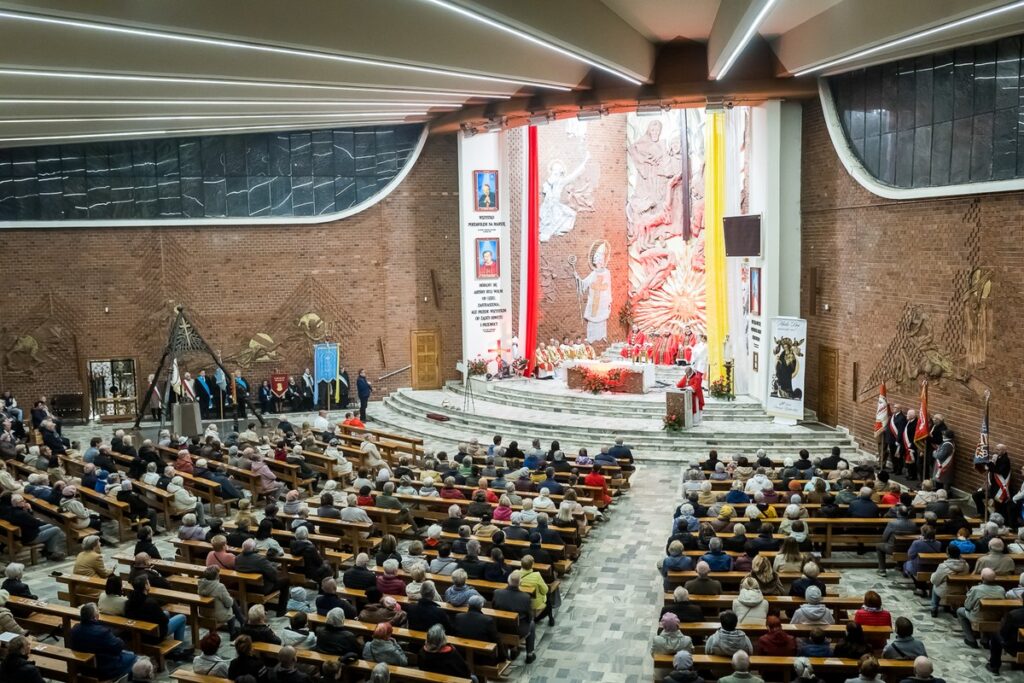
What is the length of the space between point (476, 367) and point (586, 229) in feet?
17.0

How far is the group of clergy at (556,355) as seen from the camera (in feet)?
76.2

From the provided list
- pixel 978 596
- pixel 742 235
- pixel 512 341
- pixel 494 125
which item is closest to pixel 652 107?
pixel 742 235

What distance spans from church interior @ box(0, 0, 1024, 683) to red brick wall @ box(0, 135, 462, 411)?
3.0 inches

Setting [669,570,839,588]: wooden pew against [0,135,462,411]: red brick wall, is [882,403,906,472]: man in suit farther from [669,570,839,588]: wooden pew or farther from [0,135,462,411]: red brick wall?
[0,135,462,411]: red brick wall

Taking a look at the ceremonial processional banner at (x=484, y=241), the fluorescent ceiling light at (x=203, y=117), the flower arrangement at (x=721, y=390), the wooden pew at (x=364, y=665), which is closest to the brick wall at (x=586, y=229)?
the ceremonial processional banner at (x=484, y=241)

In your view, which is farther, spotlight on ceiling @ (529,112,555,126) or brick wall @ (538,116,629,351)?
brick wall @ (538,116,629,351)

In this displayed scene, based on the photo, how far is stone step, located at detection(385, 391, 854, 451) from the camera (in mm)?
16828

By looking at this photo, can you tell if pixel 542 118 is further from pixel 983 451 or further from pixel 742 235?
pixel 983 451

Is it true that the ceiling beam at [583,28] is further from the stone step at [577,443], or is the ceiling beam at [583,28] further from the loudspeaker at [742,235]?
the stone step at [577,443]

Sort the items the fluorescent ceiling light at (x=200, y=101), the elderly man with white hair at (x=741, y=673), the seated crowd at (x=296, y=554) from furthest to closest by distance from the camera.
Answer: the fluorescent ceiling light at (x=200, y=101)
the seated crowd at (x=296, y=554)
the elderly man with white hair at (x=741, y=673)

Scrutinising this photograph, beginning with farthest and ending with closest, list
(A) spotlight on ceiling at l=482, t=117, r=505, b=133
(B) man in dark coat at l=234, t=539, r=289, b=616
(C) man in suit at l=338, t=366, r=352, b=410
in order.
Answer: (C) man in suit at l=338, t=366, r=352, b=410 < (A) spotlight on ceiling at l=482, t=117, r=505, b=133 < (B) man in dark coat at l=234, t=539, r=289, b=616

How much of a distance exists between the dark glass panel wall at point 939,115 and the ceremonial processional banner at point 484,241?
834cm

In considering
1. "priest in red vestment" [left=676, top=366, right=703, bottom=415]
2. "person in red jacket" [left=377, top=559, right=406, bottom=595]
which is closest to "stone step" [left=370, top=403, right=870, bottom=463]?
"priest in red vestment" [left=676, top=366, right=703, bottom=415]

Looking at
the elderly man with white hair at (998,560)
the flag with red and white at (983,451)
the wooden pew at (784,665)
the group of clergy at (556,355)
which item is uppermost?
the group of clergy at (556,355)
